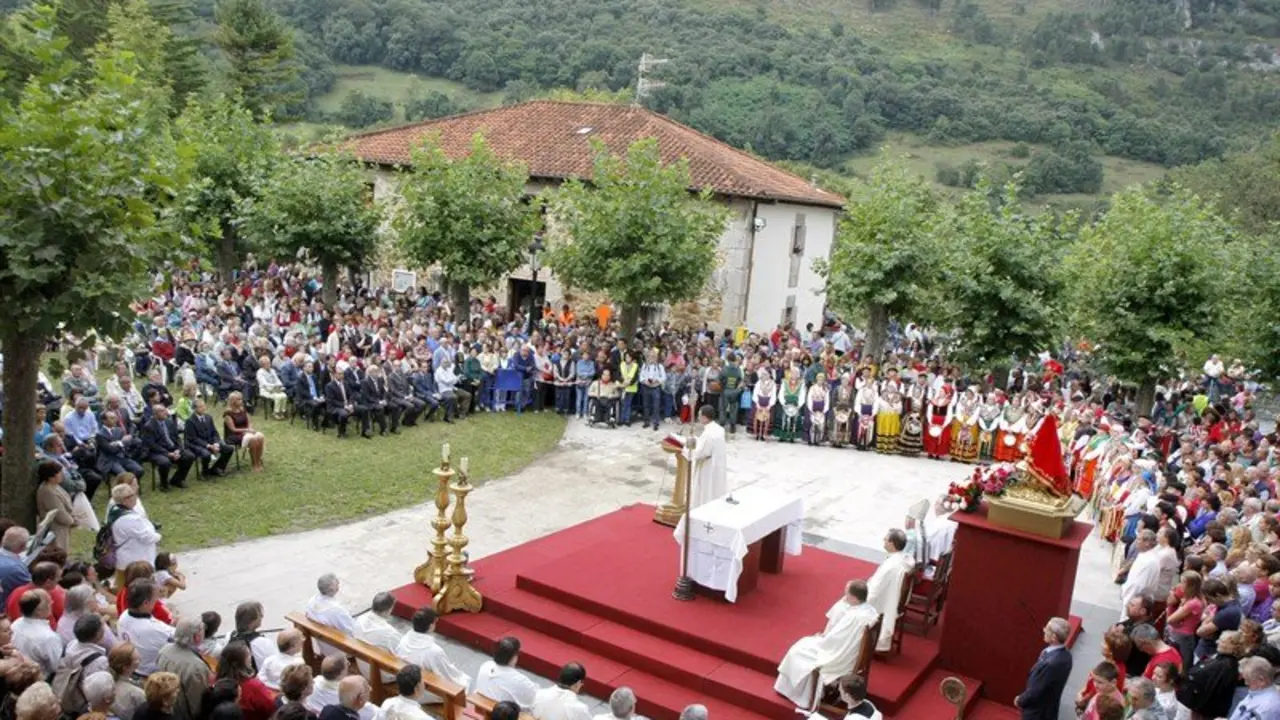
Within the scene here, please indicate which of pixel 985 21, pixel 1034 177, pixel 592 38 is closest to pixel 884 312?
pixel 1034 177

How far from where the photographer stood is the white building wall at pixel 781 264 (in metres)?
27.9

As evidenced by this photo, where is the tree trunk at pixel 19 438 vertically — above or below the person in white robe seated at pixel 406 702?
above

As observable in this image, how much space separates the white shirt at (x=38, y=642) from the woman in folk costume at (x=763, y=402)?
44.0ft

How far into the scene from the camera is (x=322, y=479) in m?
14.0

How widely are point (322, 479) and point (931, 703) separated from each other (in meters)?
8.82

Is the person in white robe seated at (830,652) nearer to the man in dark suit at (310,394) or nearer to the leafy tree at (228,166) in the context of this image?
the man in dark suit at (310,394)

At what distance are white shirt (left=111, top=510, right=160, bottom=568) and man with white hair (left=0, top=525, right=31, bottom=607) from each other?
1.24m

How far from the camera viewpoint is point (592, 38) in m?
79.4

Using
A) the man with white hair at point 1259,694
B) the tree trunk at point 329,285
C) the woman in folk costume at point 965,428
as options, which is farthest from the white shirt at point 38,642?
the tree trunk at point 329,285

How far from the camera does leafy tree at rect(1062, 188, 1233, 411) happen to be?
778 inches

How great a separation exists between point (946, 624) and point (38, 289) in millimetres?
8183

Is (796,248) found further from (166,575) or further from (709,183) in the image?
(166,575)

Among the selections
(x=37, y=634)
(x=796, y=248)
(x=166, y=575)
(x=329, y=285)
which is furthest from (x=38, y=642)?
(x=796, y=248)

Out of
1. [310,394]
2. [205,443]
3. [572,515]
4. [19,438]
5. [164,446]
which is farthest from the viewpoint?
[310,394]
